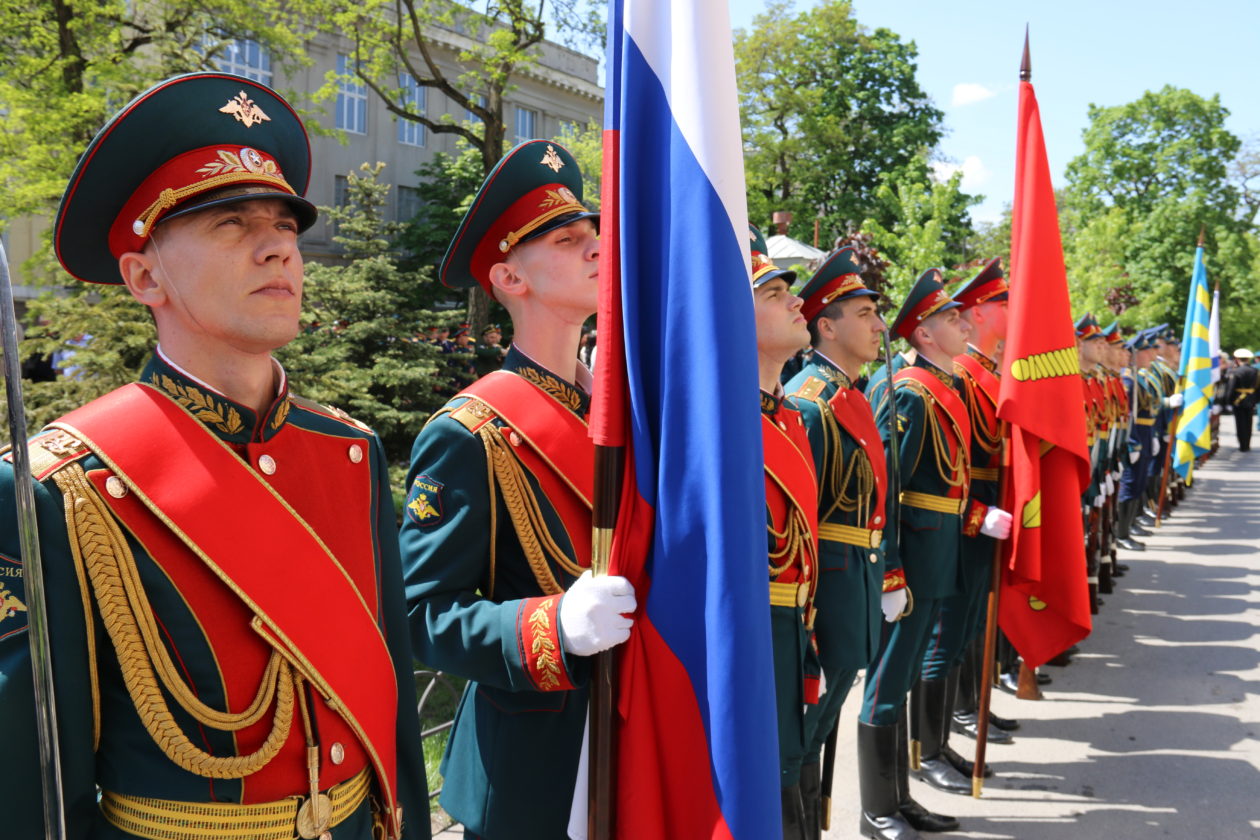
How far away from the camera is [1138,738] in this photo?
6.11 metres

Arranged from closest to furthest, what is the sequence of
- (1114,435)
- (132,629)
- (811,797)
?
(132,629) < (811,797) < (1114,435)

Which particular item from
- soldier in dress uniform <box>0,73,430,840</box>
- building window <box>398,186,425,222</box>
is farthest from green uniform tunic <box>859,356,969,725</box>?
building window <box>398,186,425,222</box>

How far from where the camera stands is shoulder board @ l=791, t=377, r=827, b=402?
4070mm

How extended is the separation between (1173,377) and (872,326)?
1409 cm

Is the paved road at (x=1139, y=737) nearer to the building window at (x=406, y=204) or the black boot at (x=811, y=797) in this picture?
the black boot at (x=811, y=797)

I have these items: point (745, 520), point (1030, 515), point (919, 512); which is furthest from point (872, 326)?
point (745, 520)

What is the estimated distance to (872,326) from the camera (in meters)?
4.37

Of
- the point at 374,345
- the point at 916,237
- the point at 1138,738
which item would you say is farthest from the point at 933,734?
the point at 916,237

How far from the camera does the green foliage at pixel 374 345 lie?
9.07 metres

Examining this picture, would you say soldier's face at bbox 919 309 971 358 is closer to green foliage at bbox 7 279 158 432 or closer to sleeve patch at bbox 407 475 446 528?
sleeve patch at bbox 407 475 446 528

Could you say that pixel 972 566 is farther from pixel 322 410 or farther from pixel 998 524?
pixel 322 410

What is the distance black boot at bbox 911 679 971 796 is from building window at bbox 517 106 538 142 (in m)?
33.4

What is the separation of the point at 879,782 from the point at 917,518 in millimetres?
1225

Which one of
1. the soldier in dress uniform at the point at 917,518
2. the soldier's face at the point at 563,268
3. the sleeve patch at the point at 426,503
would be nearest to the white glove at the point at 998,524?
the soldier in dress uniform at the point at 917,518
